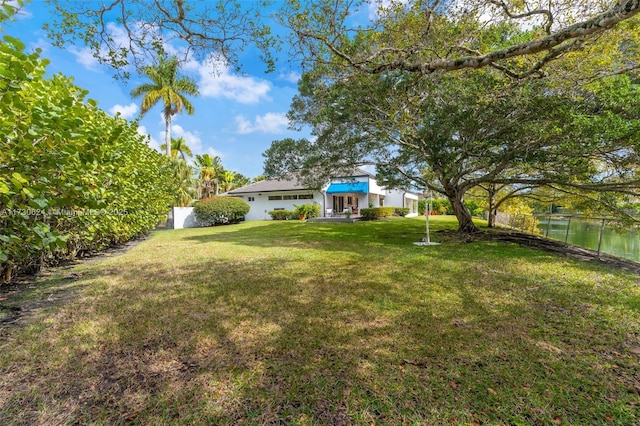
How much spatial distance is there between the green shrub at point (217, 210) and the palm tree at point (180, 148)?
13.5 m

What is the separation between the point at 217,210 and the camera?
86.4ft

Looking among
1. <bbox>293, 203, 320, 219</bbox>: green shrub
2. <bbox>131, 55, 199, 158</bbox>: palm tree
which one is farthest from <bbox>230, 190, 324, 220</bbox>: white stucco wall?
<bbox>131, 55, 199, 158</bbox>: palm tree

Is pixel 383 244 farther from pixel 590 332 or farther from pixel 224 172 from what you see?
pixel 224 172

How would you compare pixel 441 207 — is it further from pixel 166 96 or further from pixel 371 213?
pixel 166 96

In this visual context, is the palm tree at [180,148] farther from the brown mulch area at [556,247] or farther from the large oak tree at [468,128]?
the brown mulch area at [556,247]

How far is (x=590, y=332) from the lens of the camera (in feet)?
15.0

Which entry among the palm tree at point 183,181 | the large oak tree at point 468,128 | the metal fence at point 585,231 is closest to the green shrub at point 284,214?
the palm tree at point 183,181

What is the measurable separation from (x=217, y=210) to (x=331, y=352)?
80.3 ft

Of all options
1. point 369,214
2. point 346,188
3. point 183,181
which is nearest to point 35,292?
point 369,214

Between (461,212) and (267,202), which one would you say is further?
(267,202)

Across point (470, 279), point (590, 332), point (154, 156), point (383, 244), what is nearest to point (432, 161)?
point (383, 244)

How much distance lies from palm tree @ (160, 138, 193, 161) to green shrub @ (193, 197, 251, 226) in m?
13.5

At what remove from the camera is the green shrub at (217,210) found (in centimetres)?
2609

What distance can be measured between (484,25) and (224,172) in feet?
143
